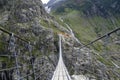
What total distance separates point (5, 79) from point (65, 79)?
4126cm

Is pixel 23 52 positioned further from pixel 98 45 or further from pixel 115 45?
pixel 115 45

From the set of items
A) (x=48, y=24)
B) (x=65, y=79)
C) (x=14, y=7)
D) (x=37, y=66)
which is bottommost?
(x=65, y=79)

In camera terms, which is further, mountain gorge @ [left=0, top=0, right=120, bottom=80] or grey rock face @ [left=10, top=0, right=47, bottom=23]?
grey rock face @ [left=10, top=0, right=47, bottom=23]

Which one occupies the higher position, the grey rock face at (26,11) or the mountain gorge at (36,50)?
the grey rock face at (26,11)

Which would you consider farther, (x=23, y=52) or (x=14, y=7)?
(x=14, y=7)

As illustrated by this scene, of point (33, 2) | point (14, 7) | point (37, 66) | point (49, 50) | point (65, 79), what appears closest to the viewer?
point (65, 79)

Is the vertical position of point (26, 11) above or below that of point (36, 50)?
above

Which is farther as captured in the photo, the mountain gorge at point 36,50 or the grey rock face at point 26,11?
the grey rock face at point 26,11

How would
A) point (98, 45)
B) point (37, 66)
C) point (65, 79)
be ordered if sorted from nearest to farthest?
point (65, 79)
point (37, 66)
point (98, 45)

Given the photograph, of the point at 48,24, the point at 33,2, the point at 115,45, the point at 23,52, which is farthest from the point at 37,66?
the point at 115,45

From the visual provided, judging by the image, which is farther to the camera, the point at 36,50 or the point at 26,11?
the point at 26,11

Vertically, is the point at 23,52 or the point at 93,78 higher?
the point at 23,52

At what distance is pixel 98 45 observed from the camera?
457 ft

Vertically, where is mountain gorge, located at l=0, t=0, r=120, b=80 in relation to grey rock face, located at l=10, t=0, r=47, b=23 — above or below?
below
